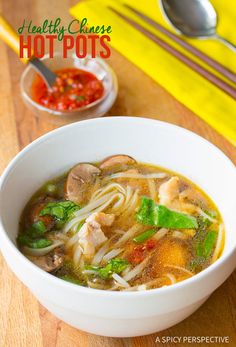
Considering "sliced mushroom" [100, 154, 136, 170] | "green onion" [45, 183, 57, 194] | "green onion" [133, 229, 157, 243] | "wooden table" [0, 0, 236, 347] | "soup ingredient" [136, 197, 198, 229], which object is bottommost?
"wooden table" [0, 0, 236, 347]

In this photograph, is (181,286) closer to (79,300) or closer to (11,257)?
(79,300)

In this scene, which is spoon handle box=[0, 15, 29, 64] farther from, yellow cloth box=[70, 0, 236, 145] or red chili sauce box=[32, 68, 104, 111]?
yellow cloth box=[70, 0, 236, 145]

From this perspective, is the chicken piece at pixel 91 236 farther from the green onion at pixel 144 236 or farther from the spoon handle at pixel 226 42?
the spoon handle at pixel 226 42

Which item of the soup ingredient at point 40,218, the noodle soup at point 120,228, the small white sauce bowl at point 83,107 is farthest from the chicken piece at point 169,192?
the small white sauce bowl at point 83,107

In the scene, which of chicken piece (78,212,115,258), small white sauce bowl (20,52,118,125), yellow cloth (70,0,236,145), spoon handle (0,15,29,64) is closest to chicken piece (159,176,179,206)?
chicken piece (78,212,115,258)

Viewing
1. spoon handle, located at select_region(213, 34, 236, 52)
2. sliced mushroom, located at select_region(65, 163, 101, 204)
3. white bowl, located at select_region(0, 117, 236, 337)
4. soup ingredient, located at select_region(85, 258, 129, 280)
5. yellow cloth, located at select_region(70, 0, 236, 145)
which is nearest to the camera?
white bowl, located at select_region(0, 117, 236, 337)

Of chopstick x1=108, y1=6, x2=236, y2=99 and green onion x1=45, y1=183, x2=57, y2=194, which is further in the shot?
chopstick x1=108, y1=6, x2=236, y2=99

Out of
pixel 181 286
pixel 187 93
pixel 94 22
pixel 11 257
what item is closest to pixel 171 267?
pixel 181 286
